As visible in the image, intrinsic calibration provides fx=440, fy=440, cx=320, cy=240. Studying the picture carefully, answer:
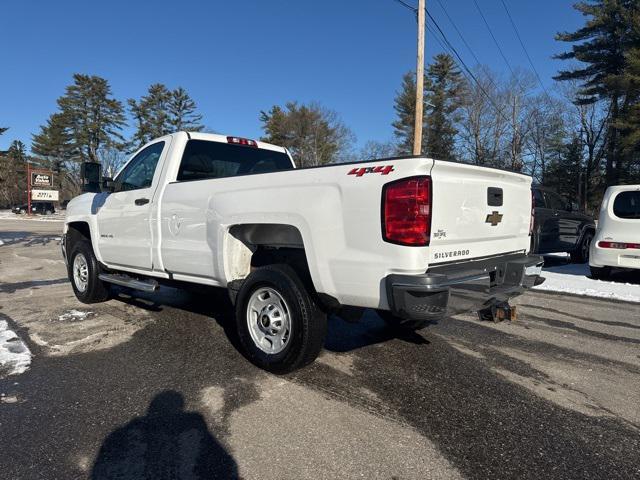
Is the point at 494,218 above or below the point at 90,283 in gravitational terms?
above

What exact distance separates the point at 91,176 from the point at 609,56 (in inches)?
1439

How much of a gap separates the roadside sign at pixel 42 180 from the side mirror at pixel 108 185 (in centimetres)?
5256

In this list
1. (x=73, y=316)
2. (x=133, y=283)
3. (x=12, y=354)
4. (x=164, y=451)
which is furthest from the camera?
(x=73, y=316)

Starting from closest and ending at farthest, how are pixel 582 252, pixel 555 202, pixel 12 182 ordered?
1. pixel 555 202
2. pixel 582 252
3. pixel 12 182

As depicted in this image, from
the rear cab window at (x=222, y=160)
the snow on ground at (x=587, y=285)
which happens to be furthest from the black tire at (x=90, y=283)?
the snow on ground at (x=587, y=285)

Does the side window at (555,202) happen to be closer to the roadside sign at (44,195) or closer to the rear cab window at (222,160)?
the rear cab window at (222,160)

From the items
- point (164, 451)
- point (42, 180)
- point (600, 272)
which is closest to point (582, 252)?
point (600, 272)

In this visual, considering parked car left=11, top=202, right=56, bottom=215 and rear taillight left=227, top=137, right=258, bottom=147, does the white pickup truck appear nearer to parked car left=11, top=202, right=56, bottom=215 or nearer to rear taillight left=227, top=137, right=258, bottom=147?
rear taillight left=227, top=137, right=258, bottom=147

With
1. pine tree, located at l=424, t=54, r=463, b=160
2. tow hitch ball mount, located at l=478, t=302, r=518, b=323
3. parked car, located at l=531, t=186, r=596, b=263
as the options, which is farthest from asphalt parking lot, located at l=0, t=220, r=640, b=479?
pine tree, located at l=424, t=54, r=463, b=160

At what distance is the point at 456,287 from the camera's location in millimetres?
2971

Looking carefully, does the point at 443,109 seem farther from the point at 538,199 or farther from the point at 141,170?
the point at 141,170

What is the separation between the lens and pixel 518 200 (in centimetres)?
400

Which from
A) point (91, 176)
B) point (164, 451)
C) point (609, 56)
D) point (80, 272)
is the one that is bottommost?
point (164, 451)

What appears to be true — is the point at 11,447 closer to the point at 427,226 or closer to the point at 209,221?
the point at 209,221
